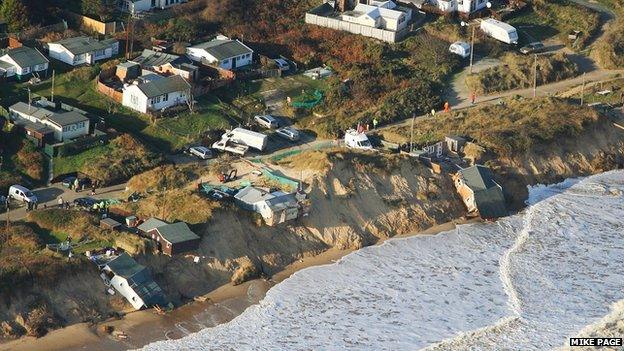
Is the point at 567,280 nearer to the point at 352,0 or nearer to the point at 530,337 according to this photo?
the point at 530,337

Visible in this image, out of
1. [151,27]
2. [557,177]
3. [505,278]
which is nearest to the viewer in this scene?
[505,278]

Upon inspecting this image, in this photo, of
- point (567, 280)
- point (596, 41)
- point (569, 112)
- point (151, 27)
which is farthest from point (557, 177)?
point (151, 27)

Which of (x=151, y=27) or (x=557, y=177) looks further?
(x=151, y=27)

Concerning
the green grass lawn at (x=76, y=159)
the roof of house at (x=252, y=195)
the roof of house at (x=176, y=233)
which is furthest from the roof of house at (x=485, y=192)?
the green grass lawn at (x=76, y=159)

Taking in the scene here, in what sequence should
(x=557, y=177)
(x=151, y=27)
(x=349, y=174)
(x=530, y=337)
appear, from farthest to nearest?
(x=151, y=27) → (x=557, y=177) → (x=349, y=174) → (x=530, y=337)

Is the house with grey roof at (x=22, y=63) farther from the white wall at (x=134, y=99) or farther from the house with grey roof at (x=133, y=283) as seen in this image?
the house with grey roof at (x=133, y=283)

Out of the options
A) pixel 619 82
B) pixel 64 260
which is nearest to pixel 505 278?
pixel 64 260

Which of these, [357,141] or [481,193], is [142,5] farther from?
[481,193]
